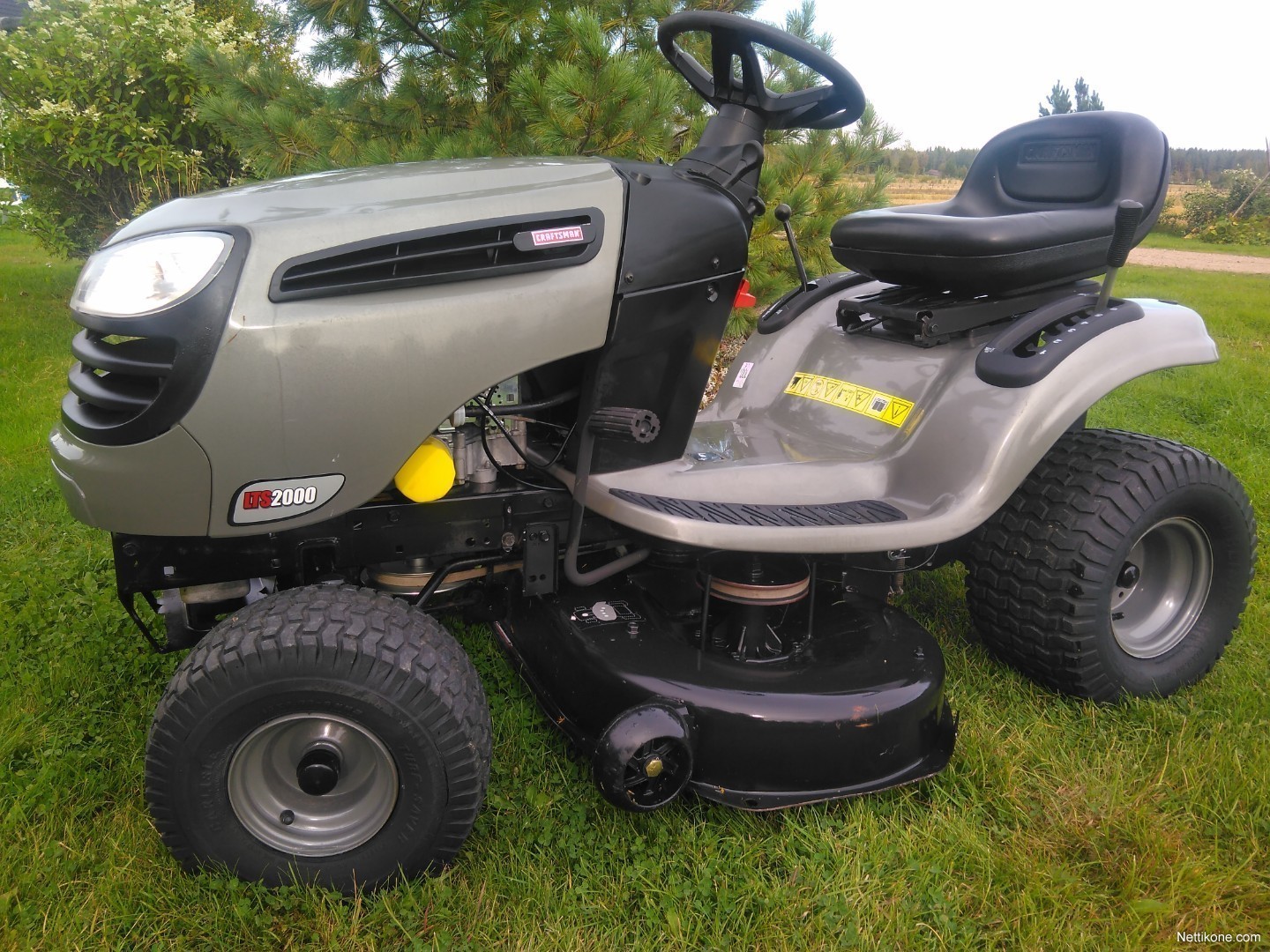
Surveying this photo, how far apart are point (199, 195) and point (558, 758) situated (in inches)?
56.2

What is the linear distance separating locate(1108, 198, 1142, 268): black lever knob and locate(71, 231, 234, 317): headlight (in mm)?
1903

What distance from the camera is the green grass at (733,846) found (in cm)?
169

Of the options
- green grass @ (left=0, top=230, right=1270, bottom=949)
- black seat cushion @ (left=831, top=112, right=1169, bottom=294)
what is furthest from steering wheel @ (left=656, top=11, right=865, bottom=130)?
green grass @ (left=0, top=230, right=1270, bottom=949)

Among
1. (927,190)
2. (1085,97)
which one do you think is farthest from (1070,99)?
(927,190)

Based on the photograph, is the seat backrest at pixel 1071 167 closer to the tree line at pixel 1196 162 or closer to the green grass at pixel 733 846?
the green grass at pixel 733 846

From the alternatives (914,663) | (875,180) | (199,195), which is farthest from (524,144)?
(914,663)

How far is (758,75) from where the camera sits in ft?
6.59

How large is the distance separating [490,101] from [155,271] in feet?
9.22

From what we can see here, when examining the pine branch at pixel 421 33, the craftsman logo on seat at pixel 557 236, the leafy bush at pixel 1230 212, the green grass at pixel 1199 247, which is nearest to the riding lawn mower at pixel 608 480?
the craftsman logo on seat at pixel 557 236

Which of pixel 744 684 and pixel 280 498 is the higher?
pixel 280 498

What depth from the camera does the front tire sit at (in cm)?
163

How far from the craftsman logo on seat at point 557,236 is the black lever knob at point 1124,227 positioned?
4.22 feet

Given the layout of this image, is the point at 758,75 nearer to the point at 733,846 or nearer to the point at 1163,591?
the point at 733,846

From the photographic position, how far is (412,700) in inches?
65.9
